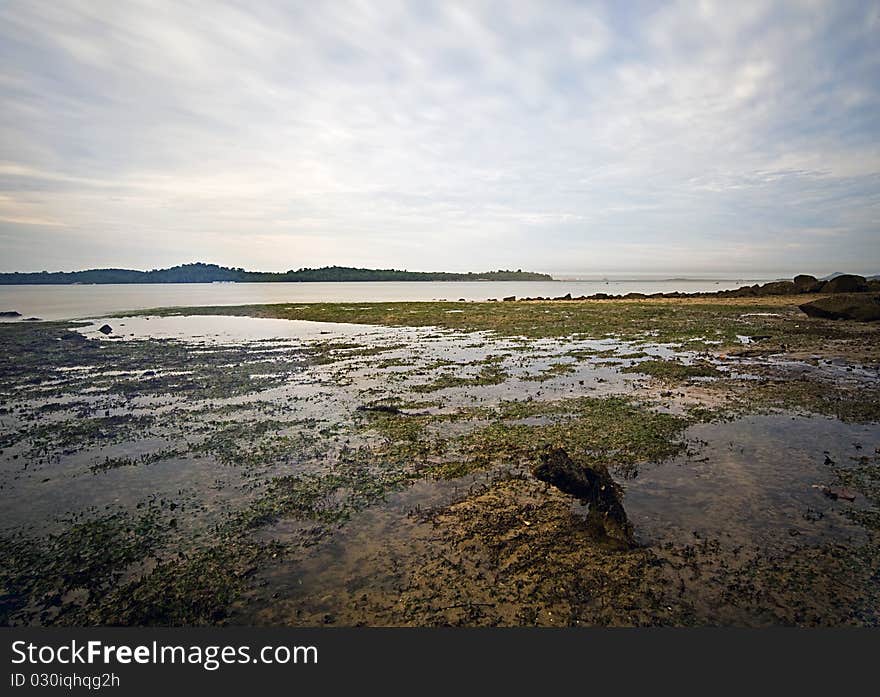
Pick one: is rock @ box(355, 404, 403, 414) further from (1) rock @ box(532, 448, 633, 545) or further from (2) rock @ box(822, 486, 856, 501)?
(2) rock @ box(822, 486, 856, 501)

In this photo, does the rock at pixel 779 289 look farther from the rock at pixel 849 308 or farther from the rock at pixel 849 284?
the rock at pixel 849 308

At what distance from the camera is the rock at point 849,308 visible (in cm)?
3297

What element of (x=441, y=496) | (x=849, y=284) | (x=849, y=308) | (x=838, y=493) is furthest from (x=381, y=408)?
(x=849, y=284)

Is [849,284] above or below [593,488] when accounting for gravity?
above

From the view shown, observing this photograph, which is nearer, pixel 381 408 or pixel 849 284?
pixel 381 408

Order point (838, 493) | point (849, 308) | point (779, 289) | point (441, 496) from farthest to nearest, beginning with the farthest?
point (779, 289) < point (849, 308) < point (441, 496) < point (838, 493)

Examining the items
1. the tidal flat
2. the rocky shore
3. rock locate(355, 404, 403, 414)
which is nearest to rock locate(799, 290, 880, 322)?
the rocky shore

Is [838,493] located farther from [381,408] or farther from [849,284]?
[849,284]

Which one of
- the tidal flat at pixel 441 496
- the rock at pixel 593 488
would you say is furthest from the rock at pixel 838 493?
the rock at pixel 593 488

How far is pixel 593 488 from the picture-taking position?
8.18 metres

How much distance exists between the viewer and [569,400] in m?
15.7

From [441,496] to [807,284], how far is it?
240ft

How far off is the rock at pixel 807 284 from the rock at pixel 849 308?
84.9ft

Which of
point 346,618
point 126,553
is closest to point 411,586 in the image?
point 346,618
